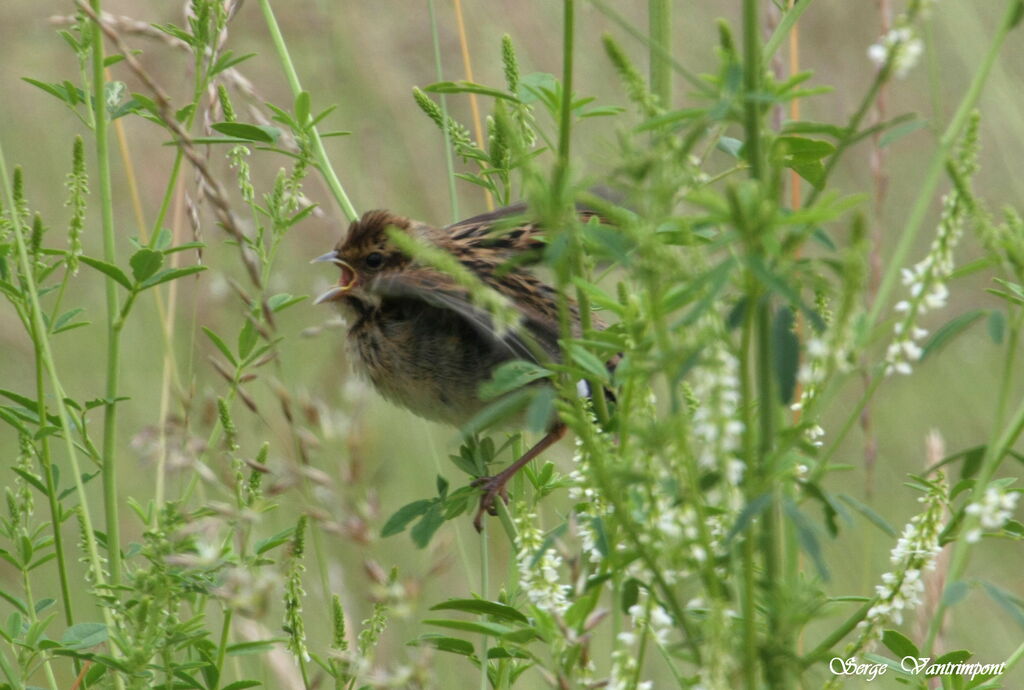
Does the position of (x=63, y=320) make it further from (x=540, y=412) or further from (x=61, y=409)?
(x=540, y=412)

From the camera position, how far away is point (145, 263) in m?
2.04

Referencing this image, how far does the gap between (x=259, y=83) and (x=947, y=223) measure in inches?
177

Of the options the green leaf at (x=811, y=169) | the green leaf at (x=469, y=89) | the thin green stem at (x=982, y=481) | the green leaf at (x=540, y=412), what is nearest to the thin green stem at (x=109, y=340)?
the green leaf at (x=469, y=89)

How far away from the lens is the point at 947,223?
1.17 meters

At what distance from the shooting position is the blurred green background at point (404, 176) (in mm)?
4398

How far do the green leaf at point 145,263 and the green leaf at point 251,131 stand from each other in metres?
0.24

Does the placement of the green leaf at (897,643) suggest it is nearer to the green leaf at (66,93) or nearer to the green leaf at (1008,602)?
the green leaf at (1008,602)

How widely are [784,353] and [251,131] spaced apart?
128 cm

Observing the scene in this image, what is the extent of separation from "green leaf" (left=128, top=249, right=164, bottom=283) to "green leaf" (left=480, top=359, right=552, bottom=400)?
0.73 m

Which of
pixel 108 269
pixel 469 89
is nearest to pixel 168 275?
pixel 108 269

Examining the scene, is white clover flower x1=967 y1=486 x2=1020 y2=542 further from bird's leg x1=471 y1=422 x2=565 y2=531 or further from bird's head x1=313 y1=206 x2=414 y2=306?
bird's head x1=313 y1=206 x2=414 y2=306

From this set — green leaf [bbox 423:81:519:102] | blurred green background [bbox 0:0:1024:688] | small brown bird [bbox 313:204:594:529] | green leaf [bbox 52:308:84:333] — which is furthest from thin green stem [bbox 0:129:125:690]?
blurred green background [bbox 0:0:1024:688]

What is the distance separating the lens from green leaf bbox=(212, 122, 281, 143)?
6.82 ft

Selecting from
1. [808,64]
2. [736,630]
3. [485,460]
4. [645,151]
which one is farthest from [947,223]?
[808,64]
